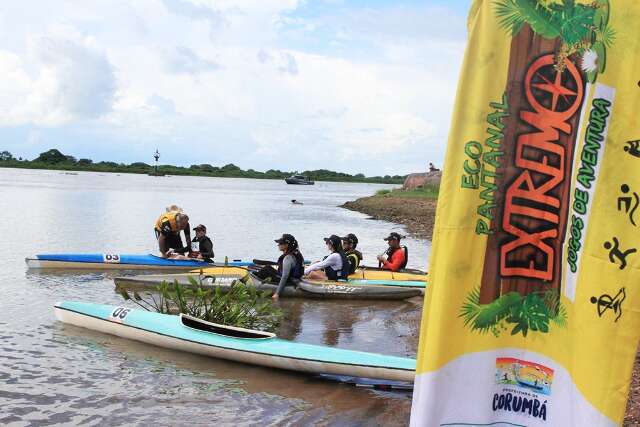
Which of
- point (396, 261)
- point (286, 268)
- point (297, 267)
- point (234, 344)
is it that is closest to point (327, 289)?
point (297, 267)

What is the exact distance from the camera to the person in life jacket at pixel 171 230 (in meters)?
15.9

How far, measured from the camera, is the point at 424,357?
2801mm

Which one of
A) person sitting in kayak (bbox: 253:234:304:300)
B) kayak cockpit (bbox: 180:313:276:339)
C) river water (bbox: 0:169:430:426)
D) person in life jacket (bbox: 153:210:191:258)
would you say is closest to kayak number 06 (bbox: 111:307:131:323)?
river water (bbox: 0:169:430:426)

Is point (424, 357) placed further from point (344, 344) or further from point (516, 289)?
point (344, 344)

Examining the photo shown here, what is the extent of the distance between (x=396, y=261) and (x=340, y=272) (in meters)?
1.84

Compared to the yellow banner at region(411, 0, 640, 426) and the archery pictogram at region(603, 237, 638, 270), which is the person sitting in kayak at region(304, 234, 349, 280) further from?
the archery pictogram at region(603, 237, 638, 270)

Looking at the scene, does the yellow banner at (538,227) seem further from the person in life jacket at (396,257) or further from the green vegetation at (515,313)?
the person in life jacket at (396,257)

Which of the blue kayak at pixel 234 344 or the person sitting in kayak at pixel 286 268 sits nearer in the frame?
the blue kayak at pixel 234 344

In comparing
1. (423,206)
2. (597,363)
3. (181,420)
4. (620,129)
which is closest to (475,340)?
(597,363)

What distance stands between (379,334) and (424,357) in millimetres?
7708

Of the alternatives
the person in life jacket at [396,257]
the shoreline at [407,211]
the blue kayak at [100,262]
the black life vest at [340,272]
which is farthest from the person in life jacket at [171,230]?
the shoreline at [407,211]

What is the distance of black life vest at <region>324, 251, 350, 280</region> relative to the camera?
13219 mm

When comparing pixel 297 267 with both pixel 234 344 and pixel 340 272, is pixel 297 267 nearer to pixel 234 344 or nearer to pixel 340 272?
pixel 340 272

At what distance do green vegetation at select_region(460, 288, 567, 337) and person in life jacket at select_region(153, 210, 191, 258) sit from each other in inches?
531
